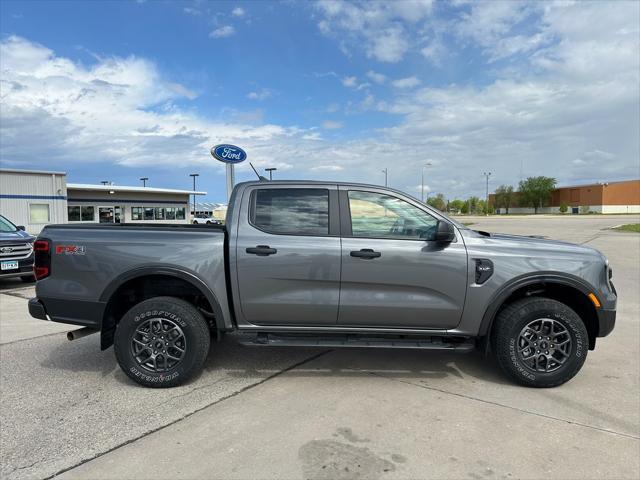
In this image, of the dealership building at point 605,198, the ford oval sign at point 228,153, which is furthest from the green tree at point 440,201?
the ford oval sign at point 228,153

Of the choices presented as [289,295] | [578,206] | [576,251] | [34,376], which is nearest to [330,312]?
[289,295]

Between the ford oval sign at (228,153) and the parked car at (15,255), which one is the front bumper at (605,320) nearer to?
the ford oval sign at (228,153)

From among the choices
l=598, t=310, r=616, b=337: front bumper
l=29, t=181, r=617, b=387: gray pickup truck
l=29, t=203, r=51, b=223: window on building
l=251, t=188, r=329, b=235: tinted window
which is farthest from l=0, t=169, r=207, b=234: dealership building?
l=598, t=310, r=616, b=337: front bumper

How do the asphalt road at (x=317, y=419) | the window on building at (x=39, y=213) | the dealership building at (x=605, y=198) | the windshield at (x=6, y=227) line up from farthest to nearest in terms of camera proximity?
the dealership building at (x=605, y=198) → the window on building at (x=39, y=213) → the windshield at (x=6, y=227) → the asphalt road at (x=317, y=419)

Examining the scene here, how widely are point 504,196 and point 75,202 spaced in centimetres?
10662

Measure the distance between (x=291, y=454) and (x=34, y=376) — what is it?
113 inches

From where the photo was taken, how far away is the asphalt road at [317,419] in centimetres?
279

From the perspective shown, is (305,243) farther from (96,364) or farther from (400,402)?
(96,364)

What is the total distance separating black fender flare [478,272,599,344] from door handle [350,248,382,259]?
3.65 feet

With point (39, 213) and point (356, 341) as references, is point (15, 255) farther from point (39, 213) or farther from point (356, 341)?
point (39, 213)

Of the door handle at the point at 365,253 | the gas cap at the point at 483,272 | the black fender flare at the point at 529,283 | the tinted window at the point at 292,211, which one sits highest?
the tinted window at the point at 292,211

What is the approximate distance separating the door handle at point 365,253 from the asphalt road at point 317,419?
3.95 feet

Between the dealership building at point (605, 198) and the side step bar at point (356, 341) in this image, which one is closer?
the side step bar at point (356, 341)

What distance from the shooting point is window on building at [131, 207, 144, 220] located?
3562 cm
